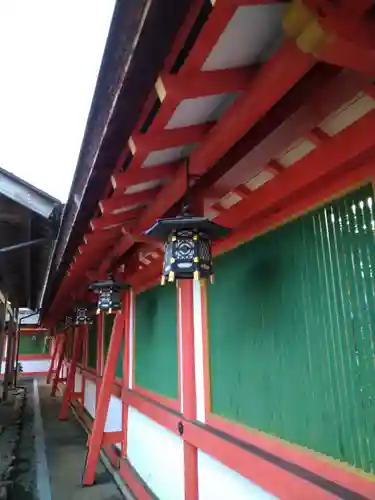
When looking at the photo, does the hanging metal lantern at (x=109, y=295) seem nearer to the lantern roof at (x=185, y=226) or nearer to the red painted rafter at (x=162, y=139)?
the lantern roof at (x=185, y=226)

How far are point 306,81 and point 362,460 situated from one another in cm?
166

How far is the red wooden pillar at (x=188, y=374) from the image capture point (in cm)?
324

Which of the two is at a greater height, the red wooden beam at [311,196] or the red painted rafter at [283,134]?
the red painted rafter at [283,134]

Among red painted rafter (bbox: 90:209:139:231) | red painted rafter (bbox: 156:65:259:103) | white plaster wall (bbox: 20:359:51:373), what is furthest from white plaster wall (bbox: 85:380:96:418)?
white plaster wall (bbox: 20:359:51:373)

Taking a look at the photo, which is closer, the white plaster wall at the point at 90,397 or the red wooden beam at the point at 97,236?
the red wooden beam at the point at 97,236

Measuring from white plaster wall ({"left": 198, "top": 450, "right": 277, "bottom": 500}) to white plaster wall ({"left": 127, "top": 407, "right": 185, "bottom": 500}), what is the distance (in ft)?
1.69

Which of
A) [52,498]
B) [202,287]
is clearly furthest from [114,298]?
[52,498]

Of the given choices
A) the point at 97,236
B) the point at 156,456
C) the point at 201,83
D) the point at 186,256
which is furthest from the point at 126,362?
the point at 201,83

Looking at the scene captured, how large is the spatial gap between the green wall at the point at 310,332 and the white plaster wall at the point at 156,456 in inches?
47.7

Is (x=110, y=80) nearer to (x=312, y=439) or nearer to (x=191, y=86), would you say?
(x=191, y=86)

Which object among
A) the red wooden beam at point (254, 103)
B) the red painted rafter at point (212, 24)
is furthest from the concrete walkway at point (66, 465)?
the red painted rafter at point (212, 24)

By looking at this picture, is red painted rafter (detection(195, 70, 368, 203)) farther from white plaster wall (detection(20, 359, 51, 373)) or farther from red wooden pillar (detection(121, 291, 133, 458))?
white plaster wall (detection(20, 359, 51, 373))

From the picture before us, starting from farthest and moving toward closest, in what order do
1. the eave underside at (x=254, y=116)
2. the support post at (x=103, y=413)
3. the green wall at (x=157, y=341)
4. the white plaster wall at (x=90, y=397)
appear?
the white plaster wall at (x=90, y=397)
the support post at (x=103, y=413)
the green wall at (x=157, y=341)
the eave underside at (x=254, y=116)

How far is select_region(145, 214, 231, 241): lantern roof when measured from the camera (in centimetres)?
225
